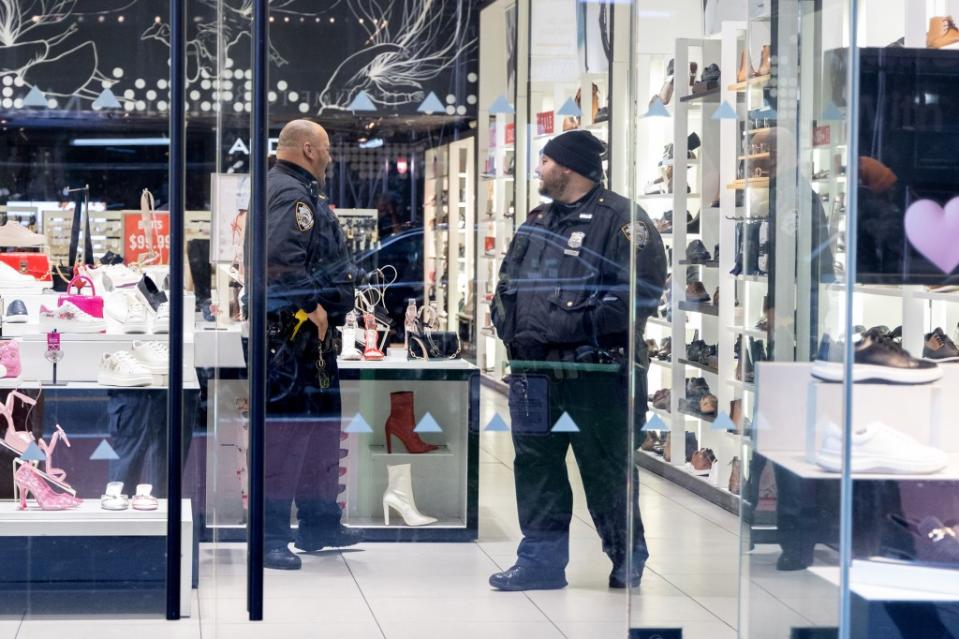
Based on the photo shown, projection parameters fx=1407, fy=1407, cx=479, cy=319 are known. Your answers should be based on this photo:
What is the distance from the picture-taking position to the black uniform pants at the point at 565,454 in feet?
13.4

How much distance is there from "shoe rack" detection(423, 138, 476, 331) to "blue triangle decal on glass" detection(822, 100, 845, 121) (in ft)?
3.58

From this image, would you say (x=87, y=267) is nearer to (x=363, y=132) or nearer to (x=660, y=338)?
(x=363, y=132)

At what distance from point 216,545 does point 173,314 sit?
0.97m

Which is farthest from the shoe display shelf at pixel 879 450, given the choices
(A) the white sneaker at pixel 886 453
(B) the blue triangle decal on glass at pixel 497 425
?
(B) the blue triangle decal on glass at pixel 497 425

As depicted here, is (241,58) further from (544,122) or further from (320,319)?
(544,122)

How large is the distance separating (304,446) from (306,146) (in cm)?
85

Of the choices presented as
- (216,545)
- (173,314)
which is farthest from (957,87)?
(216,545)

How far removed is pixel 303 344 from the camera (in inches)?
156

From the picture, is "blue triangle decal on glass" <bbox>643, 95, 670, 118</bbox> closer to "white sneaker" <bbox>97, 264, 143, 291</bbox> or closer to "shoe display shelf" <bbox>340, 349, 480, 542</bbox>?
"shoe display shelf" <bbox>340, 349, 480, 542</bbox>

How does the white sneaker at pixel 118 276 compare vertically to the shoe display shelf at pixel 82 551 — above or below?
above

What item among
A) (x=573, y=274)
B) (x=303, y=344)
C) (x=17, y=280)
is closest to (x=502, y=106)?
(x=573, y=274)

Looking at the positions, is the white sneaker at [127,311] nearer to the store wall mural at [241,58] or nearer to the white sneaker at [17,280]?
the white sneaker at [17,280]

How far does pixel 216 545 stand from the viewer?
13.1 ft

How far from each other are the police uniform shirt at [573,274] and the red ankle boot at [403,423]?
0.34 metres
